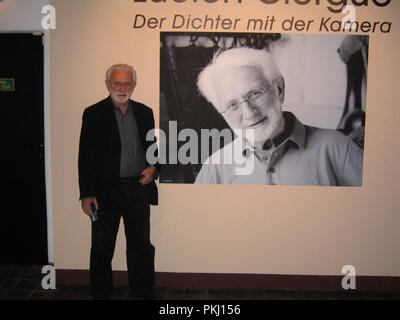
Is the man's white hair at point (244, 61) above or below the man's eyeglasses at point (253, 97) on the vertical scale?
above

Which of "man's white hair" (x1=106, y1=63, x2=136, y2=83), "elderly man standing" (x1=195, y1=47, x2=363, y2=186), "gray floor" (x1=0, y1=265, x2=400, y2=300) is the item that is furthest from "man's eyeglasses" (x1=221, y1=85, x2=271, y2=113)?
"gray floor" (x1=0, y1=265, x2=400, y2=300)

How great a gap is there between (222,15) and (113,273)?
8.00ft

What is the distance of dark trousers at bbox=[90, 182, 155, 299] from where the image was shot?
2.54 m

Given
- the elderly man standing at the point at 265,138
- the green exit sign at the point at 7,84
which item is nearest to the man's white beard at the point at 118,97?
the elderly man standing at the point at 265,138

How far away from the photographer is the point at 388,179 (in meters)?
2.80

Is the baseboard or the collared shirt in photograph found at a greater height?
the collared shirt in photograph

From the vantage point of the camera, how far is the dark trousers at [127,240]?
254 cm

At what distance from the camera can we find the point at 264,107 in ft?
8.92

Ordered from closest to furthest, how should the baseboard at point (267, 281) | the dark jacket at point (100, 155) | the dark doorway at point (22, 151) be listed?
the dark jacket at point (100, 155) → the baseboard at point (267, 281) → the dark doorway at point (22, 151)

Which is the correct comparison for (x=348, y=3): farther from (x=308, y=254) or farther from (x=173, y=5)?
(x=308, y=254)

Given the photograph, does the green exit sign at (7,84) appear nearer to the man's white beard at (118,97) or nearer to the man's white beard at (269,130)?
the man's white beard at (118,97)

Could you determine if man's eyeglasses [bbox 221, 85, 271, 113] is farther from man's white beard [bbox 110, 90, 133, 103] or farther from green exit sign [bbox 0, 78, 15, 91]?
green exit sign [bbox 0, 78, 15, 91]

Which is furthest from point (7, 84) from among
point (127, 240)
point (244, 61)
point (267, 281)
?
point (267, 281)
